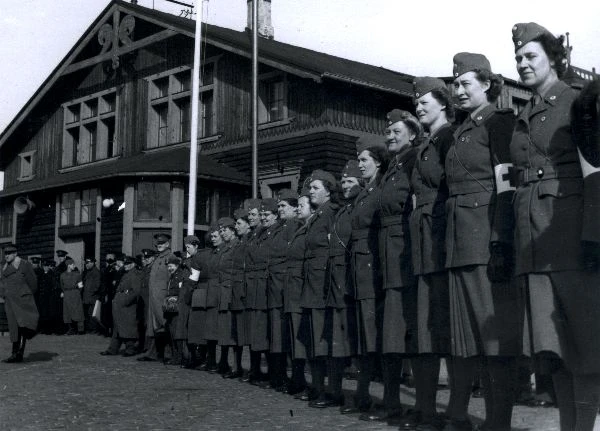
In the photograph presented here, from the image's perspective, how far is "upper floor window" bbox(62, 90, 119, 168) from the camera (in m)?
23.7

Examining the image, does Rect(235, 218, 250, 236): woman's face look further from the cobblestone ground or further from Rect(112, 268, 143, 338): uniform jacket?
Rect(112, 268, 143, 338): uniform jacket

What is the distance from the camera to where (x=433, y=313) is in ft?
16.7

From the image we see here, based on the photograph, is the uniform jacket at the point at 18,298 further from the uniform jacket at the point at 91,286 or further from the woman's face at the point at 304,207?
the uniform jacket at the point at 91,286

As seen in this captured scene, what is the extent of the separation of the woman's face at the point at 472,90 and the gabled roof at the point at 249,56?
11149 millimetres

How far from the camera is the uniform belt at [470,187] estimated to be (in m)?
4.66

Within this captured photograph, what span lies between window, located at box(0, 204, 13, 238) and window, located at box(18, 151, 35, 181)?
1.16 meters

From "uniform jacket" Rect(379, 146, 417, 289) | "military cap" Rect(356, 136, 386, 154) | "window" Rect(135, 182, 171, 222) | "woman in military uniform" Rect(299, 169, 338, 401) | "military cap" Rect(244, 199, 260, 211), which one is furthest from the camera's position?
"window" Rect(135, 182, 171, 222)

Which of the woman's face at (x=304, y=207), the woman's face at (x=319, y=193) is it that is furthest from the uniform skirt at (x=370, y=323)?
the woman's face at (x=304, y=207)

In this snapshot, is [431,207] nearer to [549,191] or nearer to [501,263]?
[501,263]

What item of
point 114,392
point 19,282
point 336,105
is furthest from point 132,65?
point 114,392

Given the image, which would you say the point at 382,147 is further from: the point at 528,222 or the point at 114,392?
the point at 114,392

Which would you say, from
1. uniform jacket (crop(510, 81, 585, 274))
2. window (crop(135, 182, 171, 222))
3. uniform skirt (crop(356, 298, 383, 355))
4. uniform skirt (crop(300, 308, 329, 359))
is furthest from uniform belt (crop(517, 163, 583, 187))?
window (crop(135, 182, 171, 222))

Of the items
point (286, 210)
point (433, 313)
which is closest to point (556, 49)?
point (433, 313)

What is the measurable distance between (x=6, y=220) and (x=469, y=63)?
2354 centimetres
